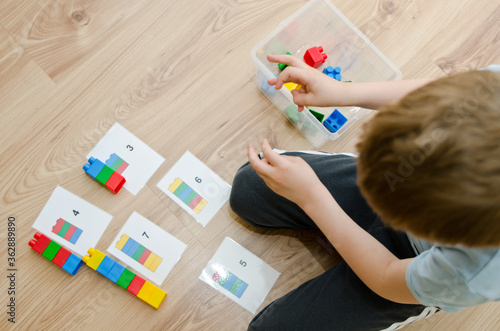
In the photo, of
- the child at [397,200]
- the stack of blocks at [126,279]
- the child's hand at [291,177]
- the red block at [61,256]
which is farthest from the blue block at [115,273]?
the child's hand at [291,177]

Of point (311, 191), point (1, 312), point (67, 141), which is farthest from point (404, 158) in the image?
point (1, 312)

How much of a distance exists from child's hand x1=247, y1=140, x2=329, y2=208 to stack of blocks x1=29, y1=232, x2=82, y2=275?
506 mm

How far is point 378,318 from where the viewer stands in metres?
0.70

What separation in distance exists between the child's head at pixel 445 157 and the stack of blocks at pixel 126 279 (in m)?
0.62

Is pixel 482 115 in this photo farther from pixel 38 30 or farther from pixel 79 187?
pixel 38 30

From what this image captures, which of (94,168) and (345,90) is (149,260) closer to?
(94,168)

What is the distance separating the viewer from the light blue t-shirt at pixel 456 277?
489 millimetres

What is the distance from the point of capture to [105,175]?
0.92 meters

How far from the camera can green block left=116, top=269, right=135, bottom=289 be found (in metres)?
0.88

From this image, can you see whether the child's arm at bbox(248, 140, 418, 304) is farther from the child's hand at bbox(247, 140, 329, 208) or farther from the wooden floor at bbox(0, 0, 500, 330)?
the wooden floor at bbox(0, 0, 500, 330)

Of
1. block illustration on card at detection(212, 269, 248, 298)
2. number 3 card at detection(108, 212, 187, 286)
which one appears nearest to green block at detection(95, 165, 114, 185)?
number 3 card at detection(108, 212, 187, 286)

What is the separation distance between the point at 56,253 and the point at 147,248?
206mm

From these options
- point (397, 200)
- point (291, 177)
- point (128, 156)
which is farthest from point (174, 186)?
point (397, 200)

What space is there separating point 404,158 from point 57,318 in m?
0.85
